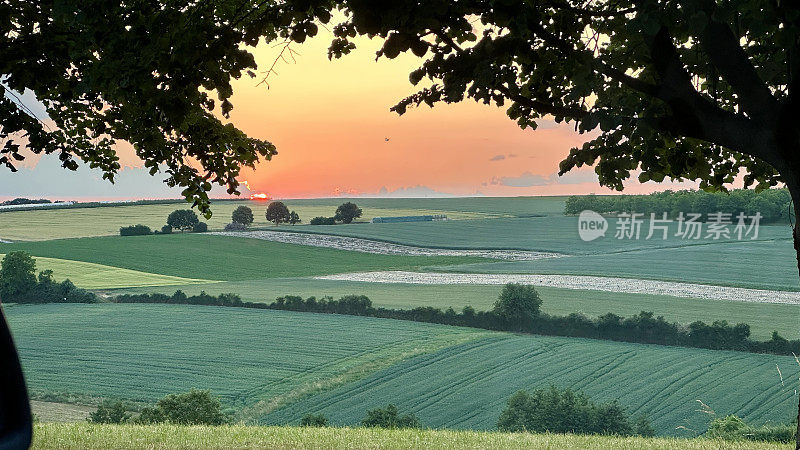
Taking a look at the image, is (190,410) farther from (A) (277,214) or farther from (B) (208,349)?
(A) (277,214)

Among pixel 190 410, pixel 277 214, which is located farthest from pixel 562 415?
pixel 277 214

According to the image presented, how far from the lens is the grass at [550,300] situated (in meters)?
53.9

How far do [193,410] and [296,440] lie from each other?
22.8 metres

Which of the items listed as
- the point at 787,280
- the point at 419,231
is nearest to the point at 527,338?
the point at 787,280

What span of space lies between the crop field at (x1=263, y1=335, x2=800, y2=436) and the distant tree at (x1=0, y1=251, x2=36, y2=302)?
89.1ft

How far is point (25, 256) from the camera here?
59.3m

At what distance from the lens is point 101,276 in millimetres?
62750

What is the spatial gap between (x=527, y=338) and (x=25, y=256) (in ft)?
123

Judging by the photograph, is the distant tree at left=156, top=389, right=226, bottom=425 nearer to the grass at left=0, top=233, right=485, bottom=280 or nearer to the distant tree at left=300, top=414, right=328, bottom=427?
the distant tree at left=300, top=414, right=328, bottom=427

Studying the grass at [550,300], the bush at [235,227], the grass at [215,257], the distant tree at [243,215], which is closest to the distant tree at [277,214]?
the distant tree at [243,215]

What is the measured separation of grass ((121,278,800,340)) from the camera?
5394 cm

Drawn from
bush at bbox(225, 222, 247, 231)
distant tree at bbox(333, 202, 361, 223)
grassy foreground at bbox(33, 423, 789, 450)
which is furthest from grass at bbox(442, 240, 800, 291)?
grassy foreground at bbox(33, 423, 789, 450)

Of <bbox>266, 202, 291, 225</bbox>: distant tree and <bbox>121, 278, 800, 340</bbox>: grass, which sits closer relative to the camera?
<bbox>121, 278, 800, 340</bbox>: grass

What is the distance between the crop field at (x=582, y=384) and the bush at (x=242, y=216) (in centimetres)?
4025
